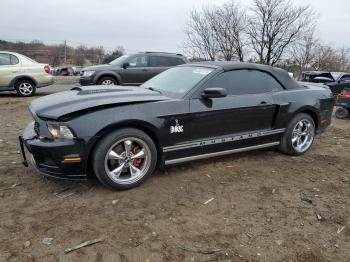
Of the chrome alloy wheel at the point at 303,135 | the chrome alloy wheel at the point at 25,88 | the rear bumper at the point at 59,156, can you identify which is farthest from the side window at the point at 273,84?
the chrome alloy wheel at the point at 25,88

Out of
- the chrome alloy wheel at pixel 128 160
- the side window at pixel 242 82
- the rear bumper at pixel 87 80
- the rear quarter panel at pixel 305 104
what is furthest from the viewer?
the rear bumper at pixel 87 80

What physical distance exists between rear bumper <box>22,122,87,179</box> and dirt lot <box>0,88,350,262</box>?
276 millimetres

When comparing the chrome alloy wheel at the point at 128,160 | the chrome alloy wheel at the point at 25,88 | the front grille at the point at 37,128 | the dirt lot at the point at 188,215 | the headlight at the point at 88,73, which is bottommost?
the dirt lot at the point at 188,215

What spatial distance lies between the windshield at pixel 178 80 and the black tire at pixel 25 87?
7.38 metres

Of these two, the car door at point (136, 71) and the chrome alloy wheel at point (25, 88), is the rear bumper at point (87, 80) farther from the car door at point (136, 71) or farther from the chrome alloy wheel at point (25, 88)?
the chrome alloy wheel at point (25, 88)

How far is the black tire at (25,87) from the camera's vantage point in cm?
1081

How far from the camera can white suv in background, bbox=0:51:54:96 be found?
10.6 metres

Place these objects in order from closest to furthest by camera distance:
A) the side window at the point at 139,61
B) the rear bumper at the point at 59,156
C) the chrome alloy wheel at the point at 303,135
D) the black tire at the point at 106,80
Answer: the rear bumper at the point at 59,156 → the chrome alloy wheel at the point at 303,135 → the black tire at the point at 106,80 → the side window at the point at 139,61

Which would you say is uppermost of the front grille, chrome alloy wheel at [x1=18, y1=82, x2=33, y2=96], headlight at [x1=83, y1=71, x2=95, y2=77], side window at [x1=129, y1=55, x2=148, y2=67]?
side window at [x1=129, y1=55, x2=148, y2=67]

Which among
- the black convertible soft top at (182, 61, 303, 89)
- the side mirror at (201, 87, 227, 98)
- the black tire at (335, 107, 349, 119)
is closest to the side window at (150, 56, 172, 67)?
the black tire at (335, 107, 349, 119)

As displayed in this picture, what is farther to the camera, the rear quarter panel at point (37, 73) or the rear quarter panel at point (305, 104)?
the rear quarter panel at point (37, 73)

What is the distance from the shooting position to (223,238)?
2969 millimetres

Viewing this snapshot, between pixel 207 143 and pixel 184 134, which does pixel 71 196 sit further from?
pixel 207 143

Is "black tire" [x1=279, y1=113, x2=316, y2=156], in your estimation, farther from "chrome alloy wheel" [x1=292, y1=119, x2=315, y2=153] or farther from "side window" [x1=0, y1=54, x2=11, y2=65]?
"side window" [x1=0, y1=54, x2=11, y2=65]
